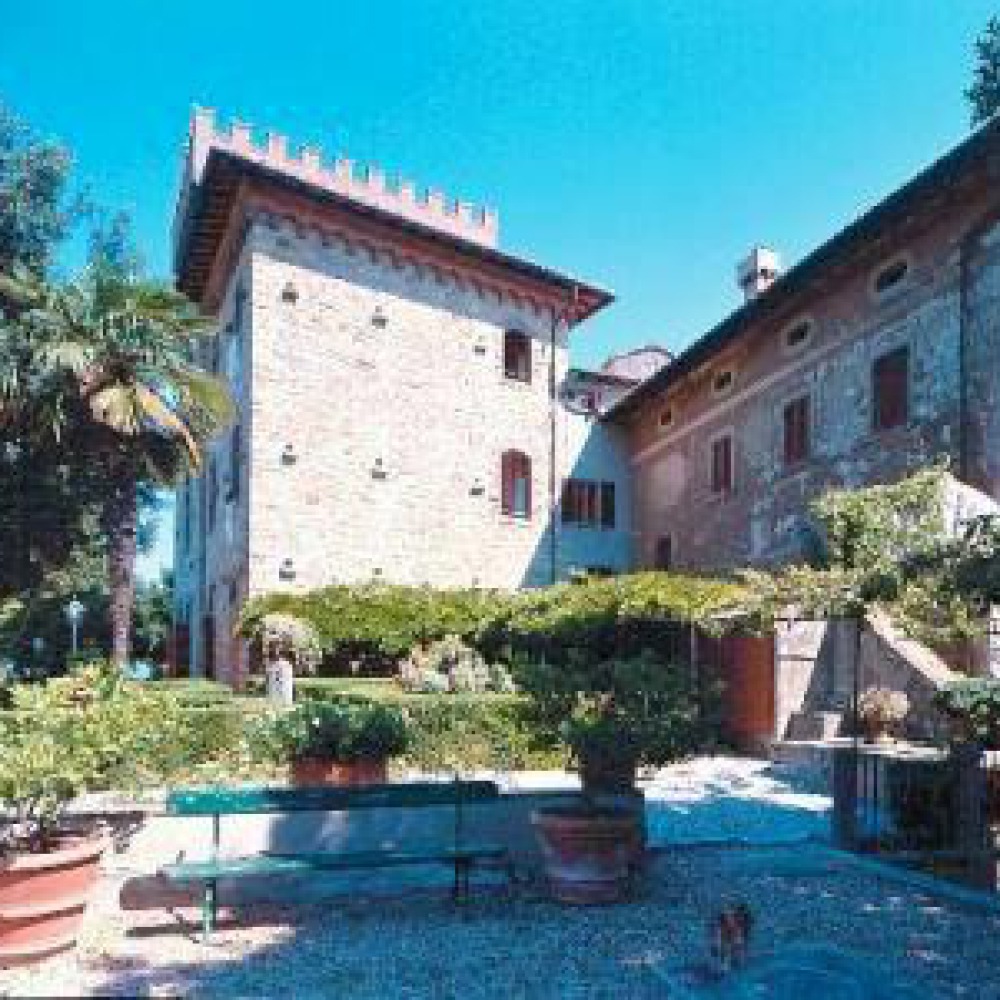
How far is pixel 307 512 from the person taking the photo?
63.1 feet

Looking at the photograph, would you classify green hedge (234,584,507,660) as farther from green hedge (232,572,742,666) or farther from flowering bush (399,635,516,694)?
flowering bush (399,635,516,694)

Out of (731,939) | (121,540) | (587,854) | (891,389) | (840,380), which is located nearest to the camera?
(731,939)

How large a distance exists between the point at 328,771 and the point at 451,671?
874 centimetres

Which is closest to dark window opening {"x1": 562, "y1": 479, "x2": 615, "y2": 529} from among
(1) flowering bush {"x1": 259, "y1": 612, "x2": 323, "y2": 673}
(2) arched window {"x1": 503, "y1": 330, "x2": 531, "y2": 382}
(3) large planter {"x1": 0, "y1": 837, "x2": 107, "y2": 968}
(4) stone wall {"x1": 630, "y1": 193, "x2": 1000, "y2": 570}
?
(4) stone wall {"x1": 630, "y1": 193, "x2": 1000, "y2": 570}

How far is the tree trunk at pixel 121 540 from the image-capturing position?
14.3m

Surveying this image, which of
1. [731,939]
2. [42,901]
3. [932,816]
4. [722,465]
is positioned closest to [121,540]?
[722,465]

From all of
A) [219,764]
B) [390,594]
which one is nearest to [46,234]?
[390,594]

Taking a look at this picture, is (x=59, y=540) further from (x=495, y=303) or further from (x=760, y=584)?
(x=495, y=303)

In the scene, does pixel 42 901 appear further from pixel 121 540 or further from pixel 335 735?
pixel 121 540

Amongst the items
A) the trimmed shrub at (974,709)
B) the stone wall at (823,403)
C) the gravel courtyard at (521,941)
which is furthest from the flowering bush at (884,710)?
the gravel courtyard at (521,941)

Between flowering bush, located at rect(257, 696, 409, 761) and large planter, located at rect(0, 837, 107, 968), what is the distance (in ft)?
8.67

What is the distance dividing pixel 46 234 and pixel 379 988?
1710 cm

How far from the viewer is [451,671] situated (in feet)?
54.5

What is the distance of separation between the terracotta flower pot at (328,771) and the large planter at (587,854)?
1.97 metres
